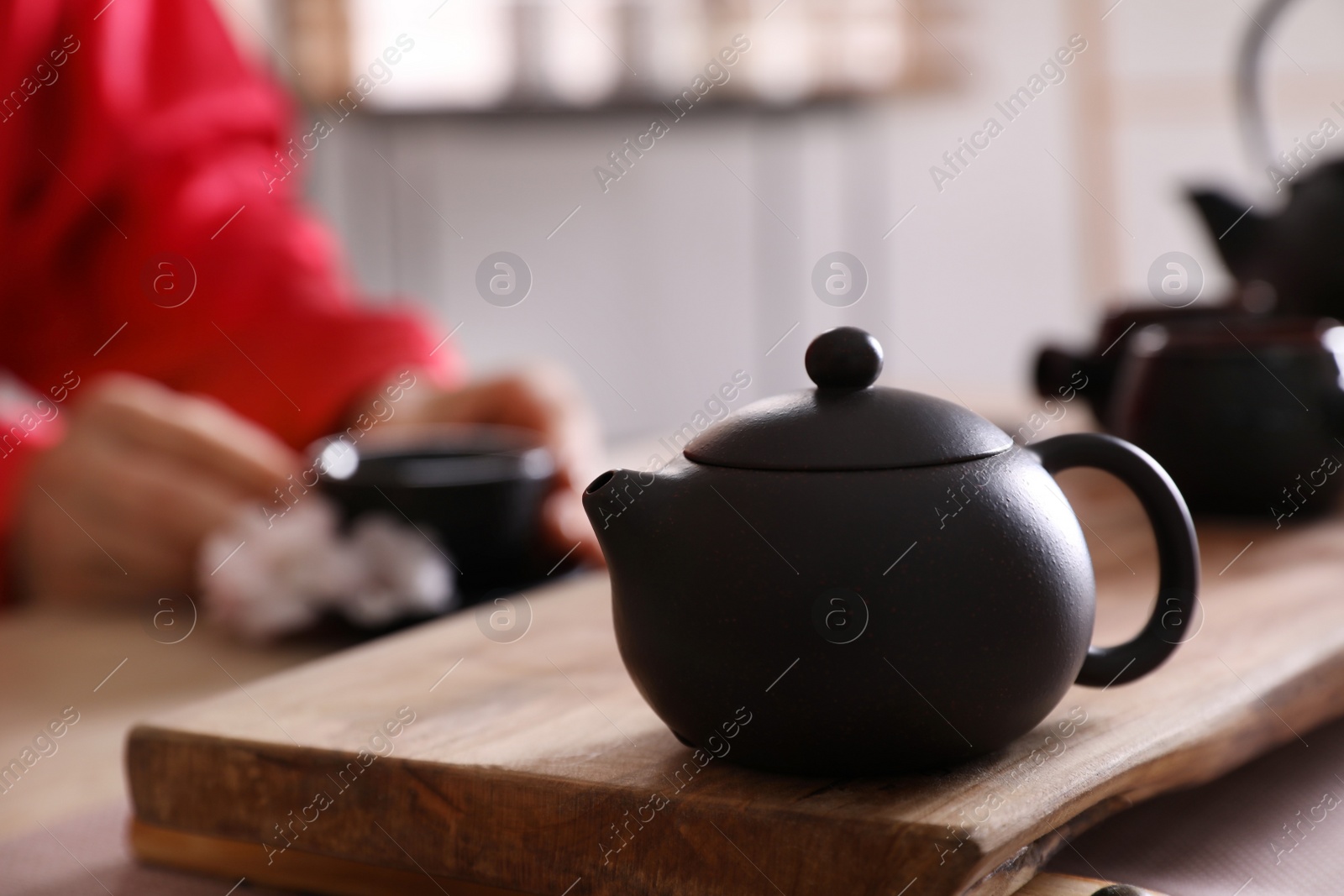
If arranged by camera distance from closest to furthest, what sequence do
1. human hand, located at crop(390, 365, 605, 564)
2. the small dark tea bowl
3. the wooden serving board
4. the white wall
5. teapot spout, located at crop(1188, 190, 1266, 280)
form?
the wooden serving board → the small dark tea bowl → human hand, located at crop(390, 365, 605, 564) → teapot spout, located at crop(1188, 190, 1266, 280) → the white wall

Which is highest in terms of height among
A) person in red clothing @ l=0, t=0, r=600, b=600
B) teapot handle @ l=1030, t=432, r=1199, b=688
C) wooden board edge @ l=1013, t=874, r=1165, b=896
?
person in red clothing @ l=0, t=0, r=600, b=600

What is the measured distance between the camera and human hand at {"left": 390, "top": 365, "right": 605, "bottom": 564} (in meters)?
0.91

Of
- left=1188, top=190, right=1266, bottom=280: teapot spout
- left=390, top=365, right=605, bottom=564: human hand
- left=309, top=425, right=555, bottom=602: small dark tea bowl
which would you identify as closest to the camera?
left=309, top=425, right=555, bottom=602: small dark tea bowl

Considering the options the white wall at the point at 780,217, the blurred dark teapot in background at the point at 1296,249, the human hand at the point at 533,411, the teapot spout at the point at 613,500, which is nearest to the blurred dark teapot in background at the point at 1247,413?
the blurred dark teapot in background at the point at 1296,249

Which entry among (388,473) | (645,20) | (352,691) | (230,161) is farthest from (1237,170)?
(352,691)

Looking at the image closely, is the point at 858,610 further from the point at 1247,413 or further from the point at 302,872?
the point at 1247,413

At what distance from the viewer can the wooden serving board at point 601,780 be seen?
38cm

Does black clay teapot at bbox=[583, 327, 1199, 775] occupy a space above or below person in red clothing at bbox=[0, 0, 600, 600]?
below

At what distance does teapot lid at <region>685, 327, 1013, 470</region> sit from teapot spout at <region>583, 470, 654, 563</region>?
0.9 inches

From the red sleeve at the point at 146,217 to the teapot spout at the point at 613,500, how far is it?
2.15ft

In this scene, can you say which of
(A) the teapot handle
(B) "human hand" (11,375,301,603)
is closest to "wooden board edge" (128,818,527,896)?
(A) the teapot handle

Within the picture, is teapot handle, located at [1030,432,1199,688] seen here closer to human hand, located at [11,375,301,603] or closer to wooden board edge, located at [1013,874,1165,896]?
wooden board edge, located at [1013,874,1165,896]

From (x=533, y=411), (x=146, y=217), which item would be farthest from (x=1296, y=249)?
(x=146, y=217)

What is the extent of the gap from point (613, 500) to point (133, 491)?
0.50 meters
